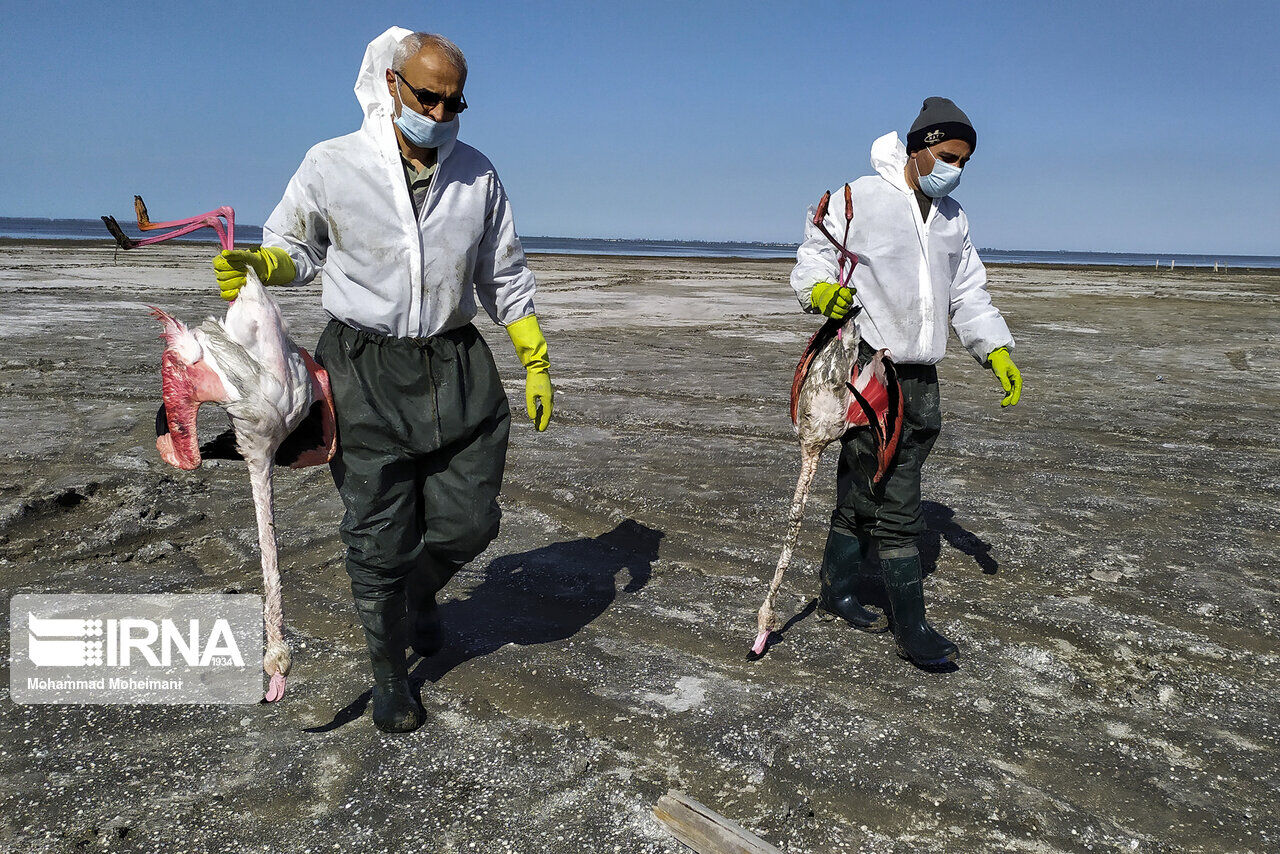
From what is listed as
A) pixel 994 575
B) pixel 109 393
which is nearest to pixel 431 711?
pixel 994 575

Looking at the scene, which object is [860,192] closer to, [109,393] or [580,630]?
[580,630]

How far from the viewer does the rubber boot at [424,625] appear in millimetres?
3186

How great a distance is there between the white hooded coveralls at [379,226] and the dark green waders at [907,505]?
5.07ft

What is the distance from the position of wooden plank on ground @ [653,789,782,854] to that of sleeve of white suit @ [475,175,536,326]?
1.58 meters

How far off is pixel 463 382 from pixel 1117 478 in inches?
180

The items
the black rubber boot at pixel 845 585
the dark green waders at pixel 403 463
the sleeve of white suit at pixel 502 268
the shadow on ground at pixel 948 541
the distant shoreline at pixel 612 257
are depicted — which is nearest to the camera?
the dark green waders at pixel 403 463

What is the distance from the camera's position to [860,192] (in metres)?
3.23

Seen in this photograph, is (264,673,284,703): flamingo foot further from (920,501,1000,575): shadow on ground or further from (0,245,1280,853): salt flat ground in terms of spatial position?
(920,501,1000,575): shadow on ground

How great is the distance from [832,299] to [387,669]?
191 centimetres

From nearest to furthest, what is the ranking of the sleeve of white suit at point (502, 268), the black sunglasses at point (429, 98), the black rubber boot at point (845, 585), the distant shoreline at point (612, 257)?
the black sunglasses at point (429, 98) → the sleeve of white suit at point (502, 268) → the black rubber boot at point (845, 585) → the distant shoreline at point (612, 257)

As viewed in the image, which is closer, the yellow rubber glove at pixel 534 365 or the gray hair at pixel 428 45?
the gray hair at pixel 428 45

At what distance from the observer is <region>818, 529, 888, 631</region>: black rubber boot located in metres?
3.54

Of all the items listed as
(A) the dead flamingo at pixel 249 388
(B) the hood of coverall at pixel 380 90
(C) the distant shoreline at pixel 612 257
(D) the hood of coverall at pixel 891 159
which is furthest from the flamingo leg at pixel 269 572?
(C) the distant shoreline at pixel 612 257

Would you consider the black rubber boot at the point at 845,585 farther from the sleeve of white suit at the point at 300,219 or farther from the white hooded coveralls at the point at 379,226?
the sleeve of white suit at the point at 300,219
